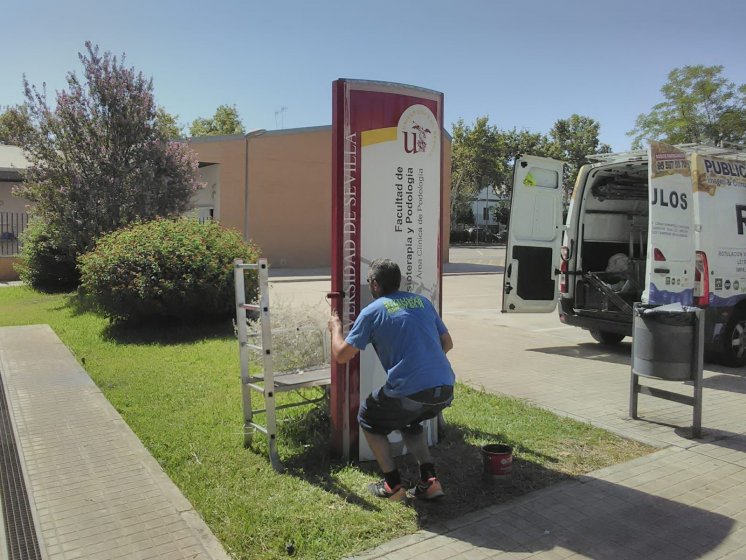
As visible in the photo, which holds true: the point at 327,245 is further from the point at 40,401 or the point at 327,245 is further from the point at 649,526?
the point at 649,526

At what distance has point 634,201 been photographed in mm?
9414

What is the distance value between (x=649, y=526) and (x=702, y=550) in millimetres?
307

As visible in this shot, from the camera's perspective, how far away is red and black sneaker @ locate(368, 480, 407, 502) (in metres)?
3.70

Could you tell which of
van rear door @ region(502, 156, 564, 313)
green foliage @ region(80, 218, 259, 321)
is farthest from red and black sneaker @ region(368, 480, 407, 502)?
green foliage @ region(80, 218, 259, 321)

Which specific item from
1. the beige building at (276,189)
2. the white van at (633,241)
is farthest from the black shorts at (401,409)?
the beige building at (276,189)

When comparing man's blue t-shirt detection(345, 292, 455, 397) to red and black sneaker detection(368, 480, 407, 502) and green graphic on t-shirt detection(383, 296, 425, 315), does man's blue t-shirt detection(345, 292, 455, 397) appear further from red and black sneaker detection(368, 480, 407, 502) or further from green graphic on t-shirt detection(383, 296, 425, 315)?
red and black sneaker detection(368, 480, 407, 502)

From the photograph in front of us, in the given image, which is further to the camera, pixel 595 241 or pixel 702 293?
pixel 595 241

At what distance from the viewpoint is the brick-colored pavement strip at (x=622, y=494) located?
3.29 metres

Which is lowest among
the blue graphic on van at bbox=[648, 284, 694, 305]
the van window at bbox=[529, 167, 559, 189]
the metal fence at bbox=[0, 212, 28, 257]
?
the blue graphic on van at bbox=[648, 284, 694, 305]

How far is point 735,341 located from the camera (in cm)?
768

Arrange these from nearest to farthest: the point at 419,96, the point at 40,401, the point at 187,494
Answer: the point at 187,494 < the point at 419,96 < the point at 40,401

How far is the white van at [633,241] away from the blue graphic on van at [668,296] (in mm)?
12

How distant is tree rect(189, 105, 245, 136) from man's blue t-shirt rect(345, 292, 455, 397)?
57338 mm

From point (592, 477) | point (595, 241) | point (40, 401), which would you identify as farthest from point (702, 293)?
point (40, 401)
